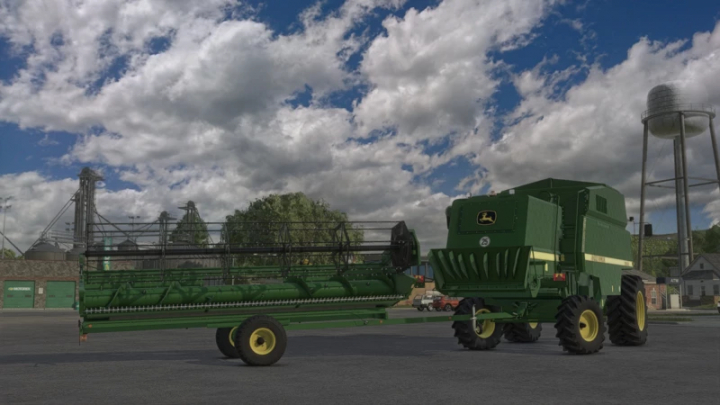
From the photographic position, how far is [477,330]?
55.3 feet

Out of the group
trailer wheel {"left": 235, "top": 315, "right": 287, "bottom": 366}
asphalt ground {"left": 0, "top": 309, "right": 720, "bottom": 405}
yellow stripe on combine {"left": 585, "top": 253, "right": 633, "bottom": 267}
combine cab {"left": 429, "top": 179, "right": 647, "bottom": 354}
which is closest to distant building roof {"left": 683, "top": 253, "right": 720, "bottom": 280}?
yellow stripe on combine {"left": 585, "top": 253, "right": 633, "bottom": 267}

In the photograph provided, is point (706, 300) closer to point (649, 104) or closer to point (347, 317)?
point (649, 104)

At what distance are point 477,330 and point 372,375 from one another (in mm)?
5549

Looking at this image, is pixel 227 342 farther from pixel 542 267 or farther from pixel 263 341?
pixel 542 267

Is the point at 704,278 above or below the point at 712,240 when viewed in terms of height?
below

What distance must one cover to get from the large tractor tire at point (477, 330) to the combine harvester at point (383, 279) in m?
0.03

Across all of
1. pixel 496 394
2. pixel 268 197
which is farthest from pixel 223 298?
pixel 268 197

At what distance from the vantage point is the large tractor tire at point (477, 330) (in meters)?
16.6

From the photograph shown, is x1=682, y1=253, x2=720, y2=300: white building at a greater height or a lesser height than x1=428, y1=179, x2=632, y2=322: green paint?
lesser

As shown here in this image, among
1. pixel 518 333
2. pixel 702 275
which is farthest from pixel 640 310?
pixel 702 275

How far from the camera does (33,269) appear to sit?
81438 mm

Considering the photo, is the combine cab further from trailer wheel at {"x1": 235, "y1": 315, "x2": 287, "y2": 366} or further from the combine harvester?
trailer wheel at {"x1": 235, "y1": 315, "x2": 287, "y2": 366}

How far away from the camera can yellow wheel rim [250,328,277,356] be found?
1350 cm

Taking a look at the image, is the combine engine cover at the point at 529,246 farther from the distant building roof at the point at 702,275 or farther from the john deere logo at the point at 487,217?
the distant building roof at the point at 702,275
